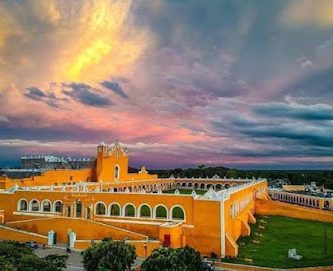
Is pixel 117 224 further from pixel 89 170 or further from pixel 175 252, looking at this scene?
pixel 89 170

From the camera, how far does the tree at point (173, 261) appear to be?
19298 millimetres

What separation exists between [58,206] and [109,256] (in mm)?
16677

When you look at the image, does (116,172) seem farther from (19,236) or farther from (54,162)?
(19,236)

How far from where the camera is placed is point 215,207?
29078 mm

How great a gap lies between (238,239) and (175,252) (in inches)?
571

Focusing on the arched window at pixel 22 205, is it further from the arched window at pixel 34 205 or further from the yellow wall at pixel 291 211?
the yellow wall at pixel 291 211

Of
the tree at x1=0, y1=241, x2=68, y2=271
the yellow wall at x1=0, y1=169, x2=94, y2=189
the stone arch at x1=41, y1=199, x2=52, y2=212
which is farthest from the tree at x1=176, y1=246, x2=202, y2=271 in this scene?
the yellow wall at x1=0, y1=169, x2=94, y2=189

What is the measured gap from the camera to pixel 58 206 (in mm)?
37031

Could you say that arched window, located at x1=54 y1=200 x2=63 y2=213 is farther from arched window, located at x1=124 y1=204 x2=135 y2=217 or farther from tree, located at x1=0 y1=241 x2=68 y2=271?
tree, located at x1=0 y1=241 x2=68 y2=271

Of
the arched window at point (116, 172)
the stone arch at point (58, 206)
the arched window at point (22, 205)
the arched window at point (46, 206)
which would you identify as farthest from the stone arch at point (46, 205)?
the arched window at point (116, 172)

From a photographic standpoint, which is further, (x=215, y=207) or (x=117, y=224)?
(x=117, y=224)

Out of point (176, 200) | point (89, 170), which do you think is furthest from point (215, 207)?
point (89, 170)

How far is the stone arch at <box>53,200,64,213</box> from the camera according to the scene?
114 ft

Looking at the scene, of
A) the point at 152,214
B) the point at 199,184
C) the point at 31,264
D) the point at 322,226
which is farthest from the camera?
the point at 199,184
